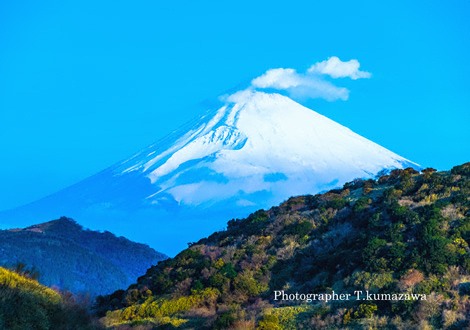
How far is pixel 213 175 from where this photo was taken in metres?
96.6

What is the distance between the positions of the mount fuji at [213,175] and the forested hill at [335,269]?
5623cm

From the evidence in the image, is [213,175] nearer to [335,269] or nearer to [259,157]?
[259,157]

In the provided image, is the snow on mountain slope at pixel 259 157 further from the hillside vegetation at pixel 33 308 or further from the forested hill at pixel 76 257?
the hillside vegetation at pixel 33 308

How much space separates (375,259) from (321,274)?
2149mm

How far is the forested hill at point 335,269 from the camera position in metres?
19.2

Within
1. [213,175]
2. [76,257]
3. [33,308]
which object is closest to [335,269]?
[33,308]

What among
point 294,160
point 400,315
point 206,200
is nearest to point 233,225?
point 400,315

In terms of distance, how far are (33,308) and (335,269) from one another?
35.5ft

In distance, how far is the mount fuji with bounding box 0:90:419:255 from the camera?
92000mm

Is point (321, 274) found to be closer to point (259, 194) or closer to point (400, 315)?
point (400, 315)

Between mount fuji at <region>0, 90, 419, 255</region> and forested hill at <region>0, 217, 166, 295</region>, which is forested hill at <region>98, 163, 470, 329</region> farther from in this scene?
mount fuji at <region>0, 90, 419, 255</region>

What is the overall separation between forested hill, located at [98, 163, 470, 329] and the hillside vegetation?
11.6ft

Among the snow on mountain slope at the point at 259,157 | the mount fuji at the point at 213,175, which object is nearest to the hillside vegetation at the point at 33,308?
the mount fuji at the point at 213,175

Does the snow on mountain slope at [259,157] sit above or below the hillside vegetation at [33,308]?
above
